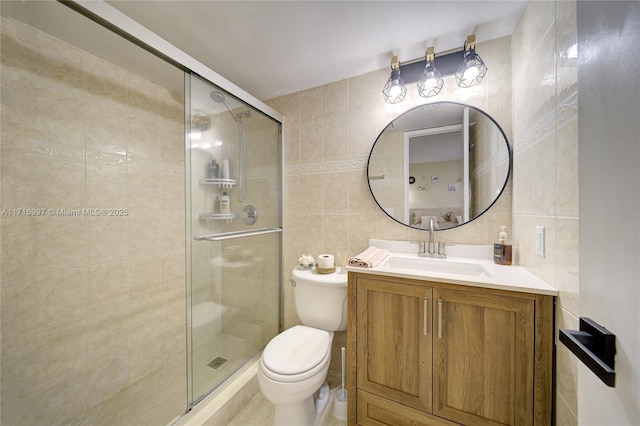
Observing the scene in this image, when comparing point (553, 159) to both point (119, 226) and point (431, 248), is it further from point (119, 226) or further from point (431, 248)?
point (119, 226)

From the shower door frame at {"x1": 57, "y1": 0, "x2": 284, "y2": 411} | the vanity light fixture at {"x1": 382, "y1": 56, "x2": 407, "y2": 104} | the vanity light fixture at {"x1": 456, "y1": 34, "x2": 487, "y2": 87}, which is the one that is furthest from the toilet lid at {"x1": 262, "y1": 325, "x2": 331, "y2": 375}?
the vanity light fixture at {"x1": 456, "y1": 34, "x2": 487, "y2": 87}

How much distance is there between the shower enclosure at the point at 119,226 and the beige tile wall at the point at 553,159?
1541 millimetres

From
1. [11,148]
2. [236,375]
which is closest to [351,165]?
[236,375]

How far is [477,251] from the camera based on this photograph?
52.6 inches

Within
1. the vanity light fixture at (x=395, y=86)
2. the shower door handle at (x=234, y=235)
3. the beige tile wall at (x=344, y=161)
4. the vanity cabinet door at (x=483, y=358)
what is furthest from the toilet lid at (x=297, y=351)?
the vanity light fixture at (x=395, y=86)

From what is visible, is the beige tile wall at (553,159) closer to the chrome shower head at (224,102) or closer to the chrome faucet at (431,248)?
the chrome faucet at (431,248)

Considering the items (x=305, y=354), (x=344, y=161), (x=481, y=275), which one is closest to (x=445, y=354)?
(x=481, y=275)

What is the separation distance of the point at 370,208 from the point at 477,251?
0.67 m

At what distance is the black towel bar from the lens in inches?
13.7

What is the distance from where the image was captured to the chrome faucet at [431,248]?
4.53ft

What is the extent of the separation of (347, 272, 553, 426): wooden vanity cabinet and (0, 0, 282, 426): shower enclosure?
86cm

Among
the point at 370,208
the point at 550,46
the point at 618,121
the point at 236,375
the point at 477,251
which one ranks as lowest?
the point at 236,375

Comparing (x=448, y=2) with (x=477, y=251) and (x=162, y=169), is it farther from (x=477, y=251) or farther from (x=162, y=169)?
(x=162, y=169)

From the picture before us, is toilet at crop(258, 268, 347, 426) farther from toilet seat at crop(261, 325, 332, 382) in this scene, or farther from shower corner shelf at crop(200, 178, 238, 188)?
shower corner shelf at crop(200, 178, 238, 188)
